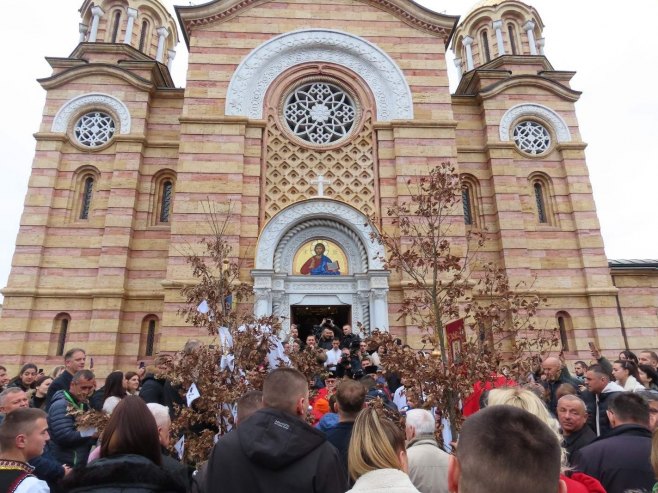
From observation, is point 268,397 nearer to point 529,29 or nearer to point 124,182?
point 124,182

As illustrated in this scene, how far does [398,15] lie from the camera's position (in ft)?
54.1

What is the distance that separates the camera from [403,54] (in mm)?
16094

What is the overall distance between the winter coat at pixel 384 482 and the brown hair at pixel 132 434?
43.8 inches

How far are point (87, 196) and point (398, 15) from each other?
12704 millimetres

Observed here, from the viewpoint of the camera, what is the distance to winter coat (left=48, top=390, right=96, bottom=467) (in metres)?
4.50

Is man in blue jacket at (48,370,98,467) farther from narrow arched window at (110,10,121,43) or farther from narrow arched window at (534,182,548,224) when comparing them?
narrow arched window at (110,10,121,43)

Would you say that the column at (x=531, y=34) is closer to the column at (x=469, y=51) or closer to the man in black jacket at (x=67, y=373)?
the column at (x=469, y=51)

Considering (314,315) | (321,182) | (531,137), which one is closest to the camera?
(321,182)

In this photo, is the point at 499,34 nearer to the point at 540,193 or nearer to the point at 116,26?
the point at 540,193

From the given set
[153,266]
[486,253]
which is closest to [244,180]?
[153,266]

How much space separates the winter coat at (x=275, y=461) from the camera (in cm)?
254

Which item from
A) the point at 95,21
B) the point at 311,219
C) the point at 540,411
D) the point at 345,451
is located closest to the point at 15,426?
the point at 345,451

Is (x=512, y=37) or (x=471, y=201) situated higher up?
(x=512, y=37)

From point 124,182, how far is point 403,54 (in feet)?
34.7
